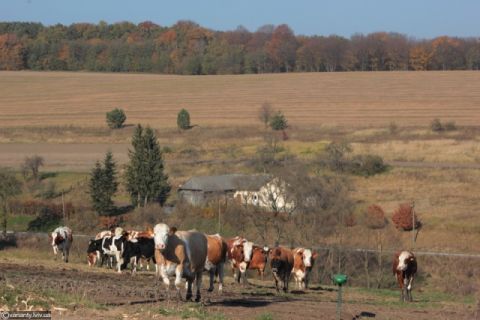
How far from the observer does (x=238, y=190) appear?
59.2m

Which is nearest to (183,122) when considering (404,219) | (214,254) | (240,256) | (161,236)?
(404,219)

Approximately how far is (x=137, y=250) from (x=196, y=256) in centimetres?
1050

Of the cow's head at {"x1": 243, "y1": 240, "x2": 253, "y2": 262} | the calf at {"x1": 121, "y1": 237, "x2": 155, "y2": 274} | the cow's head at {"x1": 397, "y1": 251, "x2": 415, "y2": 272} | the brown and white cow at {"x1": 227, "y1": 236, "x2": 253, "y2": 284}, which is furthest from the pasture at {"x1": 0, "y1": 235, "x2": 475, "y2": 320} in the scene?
the calf at {"x1": 121, "y1": 237, "x2": 155, "y2": 274}

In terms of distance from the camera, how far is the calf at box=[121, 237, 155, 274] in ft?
89.5

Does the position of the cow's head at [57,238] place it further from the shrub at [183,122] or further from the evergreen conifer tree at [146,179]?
the shrub at [183,122]

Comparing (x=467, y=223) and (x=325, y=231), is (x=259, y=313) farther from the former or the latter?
(x=467, y=223)

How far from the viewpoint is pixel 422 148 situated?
7975 cm

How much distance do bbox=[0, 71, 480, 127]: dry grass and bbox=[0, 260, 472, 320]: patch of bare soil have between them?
73.0 metres

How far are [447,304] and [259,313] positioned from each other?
8490 millimetres

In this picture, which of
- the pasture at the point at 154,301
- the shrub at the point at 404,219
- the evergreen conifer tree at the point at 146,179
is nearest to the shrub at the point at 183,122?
the evergreen conifer tree at the point at 146,179

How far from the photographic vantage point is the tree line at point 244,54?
5630 inches

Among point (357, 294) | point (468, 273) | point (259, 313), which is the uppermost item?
point (259, 313)

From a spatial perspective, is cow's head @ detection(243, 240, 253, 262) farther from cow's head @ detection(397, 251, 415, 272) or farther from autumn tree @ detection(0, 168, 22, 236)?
autumn tree @ detection(0, 168, 22, 236)

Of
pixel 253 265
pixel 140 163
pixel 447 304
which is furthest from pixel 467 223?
pixel 447 304
